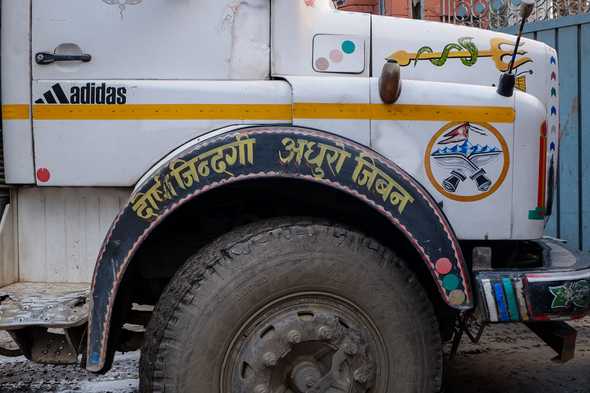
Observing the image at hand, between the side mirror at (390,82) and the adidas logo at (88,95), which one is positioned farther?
the adidas logo at (88,95)

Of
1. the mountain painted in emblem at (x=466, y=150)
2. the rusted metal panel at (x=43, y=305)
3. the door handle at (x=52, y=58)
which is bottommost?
Answer: the rusted metal panel at (x=43, y=305)

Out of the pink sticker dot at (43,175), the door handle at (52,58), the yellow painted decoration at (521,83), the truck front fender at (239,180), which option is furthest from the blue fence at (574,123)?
the pink sticker dot at (43,175)

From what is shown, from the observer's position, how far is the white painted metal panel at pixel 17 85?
269 centimetres

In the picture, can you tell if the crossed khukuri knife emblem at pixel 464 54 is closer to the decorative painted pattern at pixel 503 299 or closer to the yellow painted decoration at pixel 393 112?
the yellow painted decoration at pixel 393 112

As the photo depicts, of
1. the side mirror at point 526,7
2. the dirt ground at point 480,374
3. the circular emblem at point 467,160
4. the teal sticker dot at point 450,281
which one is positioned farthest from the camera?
the dirt ground at point 480,374

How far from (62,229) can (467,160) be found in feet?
5.94

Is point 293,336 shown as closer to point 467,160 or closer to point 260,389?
point 260,389

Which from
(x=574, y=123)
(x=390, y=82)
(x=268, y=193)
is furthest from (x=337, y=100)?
(x=574, y=123)

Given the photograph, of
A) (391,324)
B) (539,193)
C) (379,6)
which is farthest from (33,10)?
(379,6)

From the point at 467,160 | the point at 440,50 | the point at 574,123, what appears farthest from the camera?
the point at 574,123

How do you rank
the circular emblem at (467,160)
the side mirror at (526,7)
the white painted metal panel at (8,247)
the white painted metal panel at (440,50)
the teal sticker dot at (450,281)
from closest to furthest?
the side mirror at (526,7) → the teal sticker dot at (450,281) → the circular emblem at (467,160) → the white painted metal panel at (8,247) → the white painted metal panel at (440,50)

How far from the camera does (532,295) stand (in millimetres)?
2539

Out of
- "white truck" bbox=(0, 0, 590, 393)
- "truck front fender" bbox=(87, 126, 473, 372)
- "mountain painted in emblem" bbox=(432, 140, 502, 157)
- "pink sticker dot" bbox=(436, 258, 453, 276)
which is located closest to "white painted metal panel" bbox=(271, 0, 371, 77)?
"white truck" bbox=(0, 0, 590, 393)

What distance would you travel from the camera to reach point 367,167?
2.46 m
